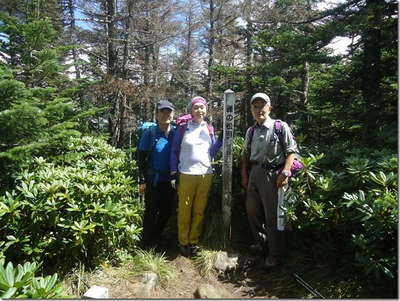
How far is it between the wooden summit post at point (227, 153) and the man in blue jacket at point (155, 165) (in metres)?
0.74

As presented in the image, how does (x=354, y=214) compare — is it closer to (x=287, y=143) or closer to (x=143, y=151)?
(x=287, y=143)

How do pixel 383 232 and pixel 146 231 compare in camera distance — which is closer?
pixel 383 232

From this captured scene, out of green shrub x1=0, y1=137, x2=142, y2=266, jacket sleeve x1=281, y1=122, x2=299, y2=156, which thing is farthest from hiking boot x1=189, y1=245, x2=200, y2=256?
jacket sleeve x1=281, y1=122, x2=299, y2=156

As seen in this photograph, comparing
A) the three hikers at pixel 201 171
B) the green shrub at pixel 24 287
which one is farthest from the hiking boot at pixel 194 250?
the green shrub at pixel 24 287

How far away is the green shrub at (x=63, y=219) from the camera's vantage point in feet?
10.1

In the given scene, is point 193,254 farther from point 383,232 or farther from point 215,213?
point 383,232

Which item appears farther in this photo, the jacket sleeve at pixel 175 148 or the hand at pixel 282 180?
the jacket sleeve at pixel 175 148

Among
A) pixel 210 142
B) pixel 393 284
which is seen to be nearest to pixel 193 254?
pixel 210 142

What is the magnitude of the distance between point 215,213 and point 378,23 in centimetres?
428

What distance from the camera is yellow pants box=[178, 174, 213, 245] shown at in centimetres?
390

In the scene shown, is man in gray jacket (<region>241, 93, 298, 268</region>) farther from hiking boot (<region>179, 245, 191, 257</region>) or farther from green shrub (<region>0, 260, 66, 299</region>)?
green shrub (<region>0, 260, 66, 299</region>)

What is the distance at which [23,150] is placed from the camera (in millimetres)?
4551

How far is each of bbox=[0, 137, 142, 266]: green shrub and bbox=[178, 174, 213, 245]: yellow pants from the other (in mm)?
640

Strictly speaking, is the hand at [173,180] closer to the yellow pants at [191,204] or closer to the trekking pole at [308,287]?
the yellow pants at [191,204]
